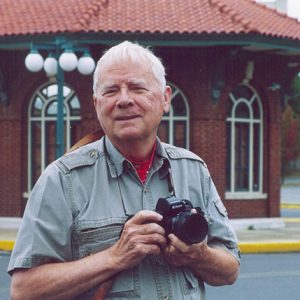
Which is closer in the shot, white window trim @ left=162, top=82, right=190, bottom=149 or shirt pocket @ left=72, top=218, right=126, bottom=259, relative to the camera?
shirt pocket @ left=72, top=218, right=126, bottom=259

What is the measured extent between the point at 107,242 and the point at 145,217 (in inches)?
7.5

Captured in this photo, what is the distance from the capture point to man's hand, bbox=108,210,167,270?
257 cm

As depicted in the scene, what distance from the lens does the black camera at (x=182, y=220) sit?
255 centimetres

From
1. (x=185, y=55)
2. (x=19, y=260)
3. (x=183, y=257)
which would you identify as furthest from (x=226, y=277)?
(x=185, y=55)

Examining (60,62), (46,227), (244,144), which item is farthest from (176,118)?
(46,227)

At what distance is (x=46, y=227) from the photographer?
2629 millimetres

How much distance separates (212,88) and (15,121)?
184 inches

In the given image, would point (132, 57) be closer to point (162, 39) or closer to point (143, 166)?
point (143, 166)

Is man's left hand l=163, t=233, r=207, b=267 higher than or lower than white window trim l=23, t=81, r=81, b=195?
lower

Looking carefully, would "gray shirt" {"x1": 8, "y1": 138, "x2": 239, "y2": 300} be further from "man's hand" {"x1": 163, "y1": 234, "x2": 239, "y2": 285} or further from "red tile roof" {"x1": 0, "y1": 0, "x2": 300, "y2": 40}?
"red tile roof" {"x1": 0, "y1": 0, "x2": 300, "y2": 40}

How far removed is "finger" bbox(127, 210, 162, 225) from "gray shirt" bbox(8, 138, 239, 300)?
102mm

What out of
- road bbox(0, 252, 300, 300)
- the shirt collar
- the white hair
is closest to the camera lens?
the shirt collar

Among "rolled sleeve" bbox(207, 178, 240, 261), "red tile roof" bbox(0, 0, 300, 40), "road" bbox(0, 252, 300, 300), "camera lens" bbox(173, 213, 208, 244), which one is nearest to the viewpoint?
"camera lens" bbox(173, 213, 208, 244)

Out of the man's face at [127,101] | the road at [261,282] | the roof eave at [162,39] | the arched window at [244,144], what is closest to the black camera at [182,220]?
the man's face at [127,101]
